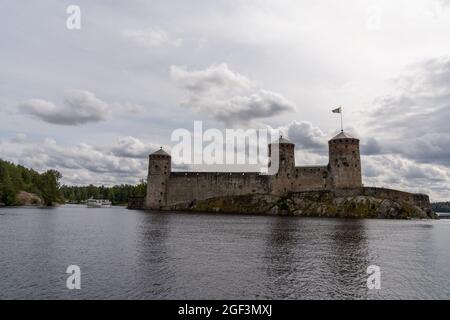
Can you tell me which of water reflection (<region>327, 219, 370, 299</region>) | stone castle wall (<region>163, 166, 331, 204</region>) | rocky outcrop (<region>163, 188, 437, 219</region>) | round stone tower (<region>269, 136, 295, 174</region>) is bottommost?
water reflection (<region>327, 219, 370, 299</region>)

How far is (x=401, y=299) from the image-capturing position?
13.5 m

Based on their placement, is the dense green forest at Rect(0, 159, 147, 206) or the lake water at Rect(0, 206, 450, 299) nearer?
the lake water at Rect(0, 206, 450, 299)

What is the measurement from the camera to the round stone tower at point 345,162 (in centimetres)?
6669

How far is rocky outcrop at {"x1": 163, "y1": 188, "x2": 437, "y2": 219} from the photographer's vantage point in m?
60.8

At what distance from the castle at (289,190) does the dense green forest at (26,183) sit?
33340 mm

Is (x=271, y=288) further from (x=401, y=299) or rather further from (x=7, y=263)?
(x=7, y=263)

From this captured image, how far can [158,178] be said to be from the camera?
255ft

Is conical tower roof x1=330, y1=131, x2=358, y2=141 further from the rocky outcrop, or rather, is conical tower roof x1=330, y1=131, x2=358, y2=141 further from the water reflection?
the water reflection

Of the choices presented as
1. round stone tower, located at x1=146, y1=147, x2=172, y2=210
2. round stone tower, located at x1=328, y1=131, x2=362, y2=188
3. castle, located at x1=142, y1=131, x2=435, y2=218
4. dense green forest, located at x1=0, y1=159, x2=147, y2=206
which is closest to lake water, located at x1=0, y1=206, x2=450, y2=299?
castle, located at x1=142, y1=131, x2=435, y2=218

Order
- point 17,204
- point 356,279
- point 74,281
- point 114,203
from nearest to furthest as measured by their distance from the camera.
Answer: point 74,281 < point 356,279 < point 17,204 < point 114,203

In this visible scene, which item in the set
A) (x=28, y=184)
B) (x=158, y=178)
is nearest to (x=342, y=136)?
(x=158, y=178)

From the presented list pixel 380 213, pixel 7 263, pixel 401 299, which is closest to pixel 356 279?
pixel 401 299

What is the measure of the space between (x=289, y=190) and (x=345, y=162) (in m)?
11.7
